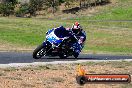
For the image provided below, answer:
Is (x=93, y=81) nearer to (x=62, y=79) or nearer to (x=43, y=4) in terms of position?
(x=62, y=79)

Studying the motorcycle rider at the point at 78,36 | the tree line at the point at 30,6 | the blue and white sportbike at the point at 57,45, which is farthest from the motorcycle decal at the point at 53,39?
the tree line at the point at 30,6

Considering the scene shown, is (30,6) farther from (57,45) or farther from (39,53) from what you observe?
(39,53)

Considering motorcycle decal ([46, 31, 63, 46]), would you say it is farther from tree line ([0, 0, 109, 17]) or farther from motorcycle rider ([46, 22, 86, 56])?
tree line ([0, 0, 109, 17])

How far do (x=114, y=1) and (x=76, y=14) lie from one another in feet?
40.6

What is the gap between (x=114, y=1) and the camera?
305 feet

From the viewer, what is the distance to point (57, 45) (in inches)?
862

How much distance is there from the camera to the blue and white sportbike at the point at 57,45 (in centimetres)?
2156

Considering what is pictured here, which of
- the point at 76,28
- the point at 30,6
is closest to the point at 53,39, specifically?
the point at 76,28

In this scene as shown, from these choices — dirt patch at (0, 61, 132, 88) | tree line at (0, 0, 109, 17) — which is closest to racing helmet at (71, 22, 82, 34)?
dirt patch at (0, 61, 132, 88)

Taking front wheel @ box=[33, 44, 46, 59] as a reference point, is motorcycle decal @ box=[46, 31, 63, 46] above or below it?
above

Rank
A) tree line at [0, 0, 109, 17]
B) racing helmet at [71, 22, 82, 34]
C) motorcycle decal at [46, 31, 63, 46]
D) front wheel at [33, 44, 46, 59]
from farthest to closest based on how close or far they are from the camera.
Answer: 1. tree line at [0, 0, 109, 17]
2. racing helmet at [71, 22, 82, 34]
3. motorcycle decal at [46, 31, 63, 46]
4. front wheel at [33, 44, 46, 59]

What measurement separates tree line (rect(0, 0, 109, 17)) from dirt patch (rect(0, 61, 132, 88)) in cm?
7019

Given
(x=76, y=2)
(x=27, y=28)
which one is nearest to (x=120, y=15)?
(x=76, y=2)

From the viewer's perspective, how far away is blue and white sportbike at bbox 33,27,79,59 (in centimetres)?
2156
